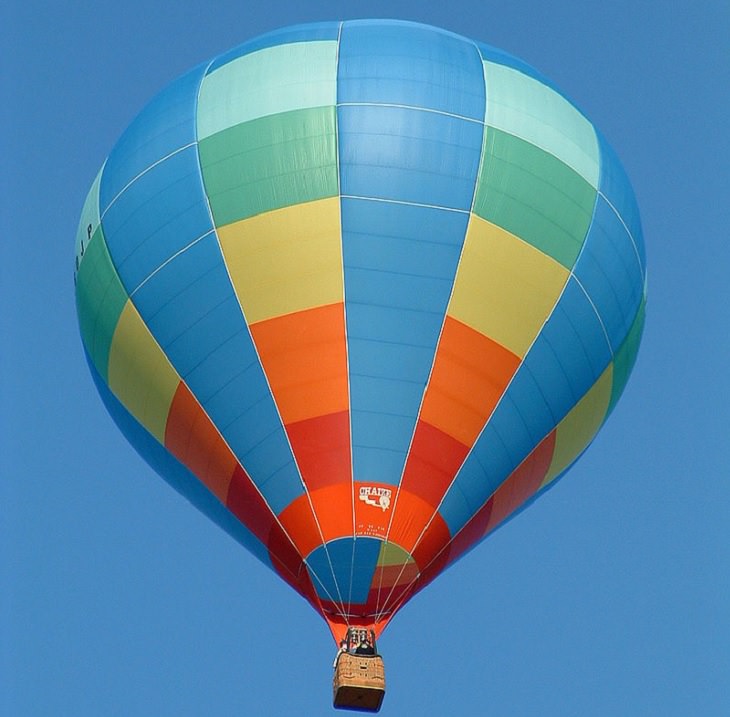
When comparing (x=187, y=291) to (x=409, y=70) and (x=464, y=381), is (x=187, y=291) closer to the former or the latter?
(x=464, y=381)

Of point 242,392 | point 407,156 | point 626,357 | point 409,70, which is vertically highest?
point 409,70

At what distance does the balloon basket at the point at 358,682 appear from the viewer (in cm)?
2353

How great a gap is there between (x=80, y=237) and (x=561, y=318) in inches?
213

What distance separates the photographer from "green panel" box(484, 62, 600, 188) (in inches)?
1013

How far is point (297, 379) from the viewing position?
24.5 metres

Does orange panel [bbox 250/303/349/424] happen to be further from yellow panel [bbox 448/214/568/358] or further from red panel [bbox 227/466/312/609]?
yellow panel [bbox 448/214/568/358]

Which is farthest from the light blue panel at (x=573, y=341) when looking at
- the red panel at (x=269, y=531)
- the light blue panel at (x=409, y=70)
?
the red panel at (x=269, y=531)

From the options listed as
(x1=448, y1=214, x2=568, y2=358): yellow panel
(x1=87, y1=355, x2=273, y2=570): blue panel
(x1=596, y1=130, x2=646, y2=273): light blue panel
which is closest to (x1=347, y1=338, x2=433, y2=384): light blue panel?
(x1=448, y1=214, x2=568, y2=358): yellow panel

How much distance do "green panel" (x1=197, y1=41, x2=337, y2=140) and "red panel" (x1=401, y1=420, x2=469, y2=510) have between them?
3.64 metres

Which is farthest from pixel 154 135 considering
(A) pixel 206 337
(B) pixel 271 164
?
(A) pixel 206 337

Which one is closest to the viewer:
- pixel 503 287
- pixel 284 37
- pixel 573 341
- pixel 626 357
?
pixel 503 287

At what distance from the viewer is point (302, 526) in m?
24.3

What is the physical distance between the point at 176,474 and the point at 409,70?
15.9 feet

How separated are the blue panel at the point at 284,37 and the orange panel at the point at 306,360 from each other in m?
3.34
